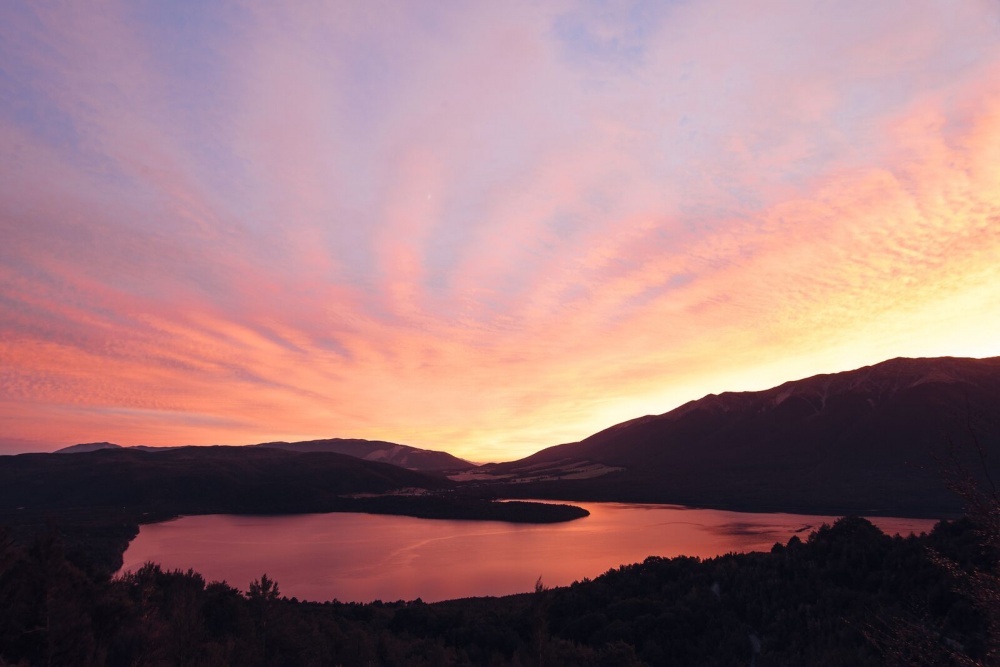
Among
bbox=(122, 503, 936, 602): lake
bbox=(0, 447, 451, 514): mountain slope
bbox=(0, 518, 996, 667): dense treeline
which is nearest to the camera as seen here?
bbox=(0, 518, 996, 667): dense treeline

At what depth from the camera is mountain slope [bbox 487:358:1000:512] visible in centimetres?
8512

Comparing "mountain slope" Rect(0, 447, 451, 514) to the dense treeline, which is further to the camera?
"mountain slope" Rect(0, 447, 451, 514)

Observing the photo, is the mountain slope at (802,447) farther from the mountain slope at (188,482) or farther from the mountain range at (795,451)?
the mountain slope at (188,482)

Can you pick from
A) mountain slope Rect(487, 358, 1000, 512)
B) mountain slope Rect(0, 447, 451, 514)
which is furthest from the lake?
mountain slope Rect(0, 447, 451, 514)

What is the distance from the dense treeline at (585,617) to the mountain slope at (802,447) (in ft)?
208

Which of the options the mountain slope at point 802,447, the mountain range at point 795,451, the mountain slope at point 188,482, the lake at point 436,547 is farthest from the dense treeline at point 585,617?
the mountain slope at point 188,482

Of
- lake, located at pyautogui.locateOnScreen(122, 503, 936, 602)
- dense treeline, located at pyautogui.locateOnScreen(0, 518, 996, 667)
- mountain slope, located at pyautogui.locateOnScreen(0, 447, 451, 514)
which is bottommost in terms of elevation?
lake, located at pyautogui.locateOnScreen(122, 503, 936, 602)

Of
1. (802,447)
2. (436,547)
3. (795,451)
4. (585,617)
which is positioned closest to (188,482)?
(436,547)

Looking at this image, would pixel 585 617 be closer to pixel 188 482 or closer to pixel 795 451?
pixel 188 482

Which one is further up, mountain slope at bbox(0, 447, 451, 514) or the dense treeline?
mountain slope at bbox(0, 447, 451, 514)

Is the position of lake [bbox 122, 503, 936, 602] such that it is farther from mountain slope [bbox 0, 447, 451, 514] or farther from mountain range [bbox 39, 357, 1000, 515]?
mountain slope [bbox 0, 447, 451, 514]

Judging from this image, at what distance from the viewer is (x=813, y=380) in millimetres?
147000

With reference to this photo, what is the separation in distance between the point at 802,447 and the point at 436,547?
87.3 m

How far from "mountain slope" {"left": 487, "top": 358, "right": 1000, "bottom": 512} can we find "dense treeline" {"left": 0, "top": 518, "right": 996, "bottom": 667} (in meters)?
63.4
